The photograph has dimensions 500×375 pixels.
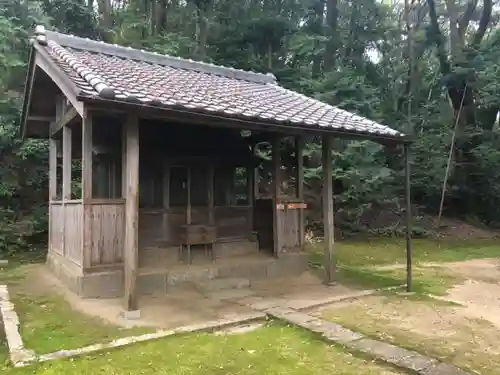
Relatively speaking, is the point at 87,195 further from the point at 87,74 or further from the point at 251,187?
the point at 251,187

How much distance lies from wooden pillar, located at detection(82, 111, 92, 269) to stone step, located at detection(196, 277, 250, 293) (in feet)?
6.52

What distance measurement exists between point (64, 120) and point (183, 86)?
2410mm

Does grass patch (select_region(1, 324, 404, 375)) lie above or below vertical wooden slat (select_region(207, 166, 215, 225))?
below

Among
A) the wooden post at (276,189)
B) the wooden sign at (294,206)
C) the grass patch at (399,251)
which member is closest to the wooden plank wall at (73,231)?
the wooden post at (276,189)

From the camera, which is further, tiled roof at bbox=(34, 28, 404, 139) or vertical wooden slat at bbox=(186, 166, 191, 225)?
vertical wooden slat at bbox=(186, 166, 191, 225)

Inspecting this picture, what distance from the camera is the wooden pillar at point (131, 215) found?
5762mm

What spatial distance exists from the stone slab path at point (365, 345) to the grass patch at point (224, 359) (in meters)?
0.16

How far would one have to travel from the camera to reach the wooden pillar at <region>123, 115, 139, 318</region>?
576 centimetres

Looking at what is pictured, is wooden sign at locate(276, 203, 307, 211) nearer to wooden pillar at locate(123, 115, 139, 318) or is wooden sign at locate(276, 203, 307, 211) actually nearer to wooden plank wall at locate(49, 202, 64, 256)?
wooden pillar at locate(123, 115, 139, 318)

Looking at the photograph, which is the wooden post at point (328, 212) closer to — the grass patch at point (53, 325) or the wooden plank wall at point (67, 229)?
the grass patch at point (53, 325)

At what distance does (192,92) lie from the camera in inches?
285

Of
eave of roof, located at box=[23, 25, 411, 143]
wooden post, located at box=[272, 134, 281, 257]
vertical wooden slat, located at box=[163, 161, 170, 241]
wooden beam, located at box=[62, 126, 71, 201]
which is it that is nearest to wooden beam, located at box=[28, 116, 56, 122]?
eave of roof, located at box=[23, 25, 411, 143]

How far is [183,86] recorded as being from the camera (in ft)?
25.4

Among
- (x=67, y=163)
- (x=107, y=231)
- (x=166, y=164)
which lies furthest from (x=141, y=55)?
(x=107, y=231)
